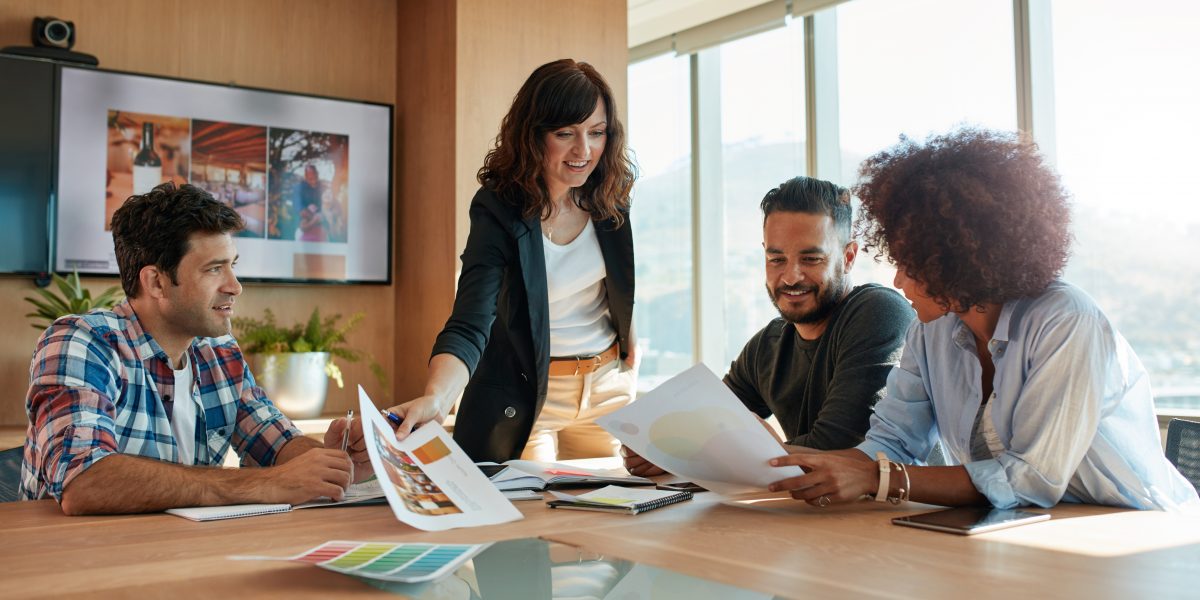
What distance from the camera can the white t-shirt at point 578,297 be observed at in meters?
2.22

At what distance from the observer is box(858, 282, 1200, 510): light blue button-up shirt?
135 centimetres

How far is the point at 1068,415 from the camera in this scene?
53.0 inches

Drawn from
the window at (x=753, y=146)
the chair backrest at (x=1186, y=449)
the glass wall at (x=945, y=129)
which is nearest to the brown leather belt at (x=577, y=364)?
the chair backrest at (x=1186, y=449)

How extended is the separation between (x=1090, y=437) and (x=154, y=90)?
11.8 feet

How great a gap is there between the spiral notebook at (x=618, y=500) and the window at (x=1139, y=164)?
2.51 metres

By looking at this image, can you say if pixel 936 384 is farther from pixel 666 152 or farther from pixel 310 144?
pixel 666 152

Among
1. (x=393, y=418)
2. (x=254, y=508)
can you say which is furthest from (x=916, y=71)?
(x=254, y=508)

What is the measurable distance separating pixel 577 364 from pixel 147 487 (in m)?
1.08

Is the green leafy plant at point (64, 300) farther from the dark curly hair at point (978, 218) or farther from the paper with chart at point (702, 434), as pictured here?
the dark curly hair at point (978, 218)

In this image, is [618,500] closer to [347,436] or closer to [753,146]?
[347,436]

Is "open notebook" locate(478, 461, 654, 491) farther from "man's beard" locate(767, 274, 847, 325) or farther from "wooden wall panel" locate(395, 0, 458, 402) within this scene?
"wooden wall panel" locate(395, 0, 458, 402)

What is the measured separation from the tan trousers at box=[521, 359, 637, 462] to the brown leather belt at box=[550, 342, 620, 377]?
0.02 meters

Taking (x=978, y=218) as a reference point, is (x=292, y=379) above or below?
below

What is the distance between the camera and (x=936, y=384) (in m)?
1.67
